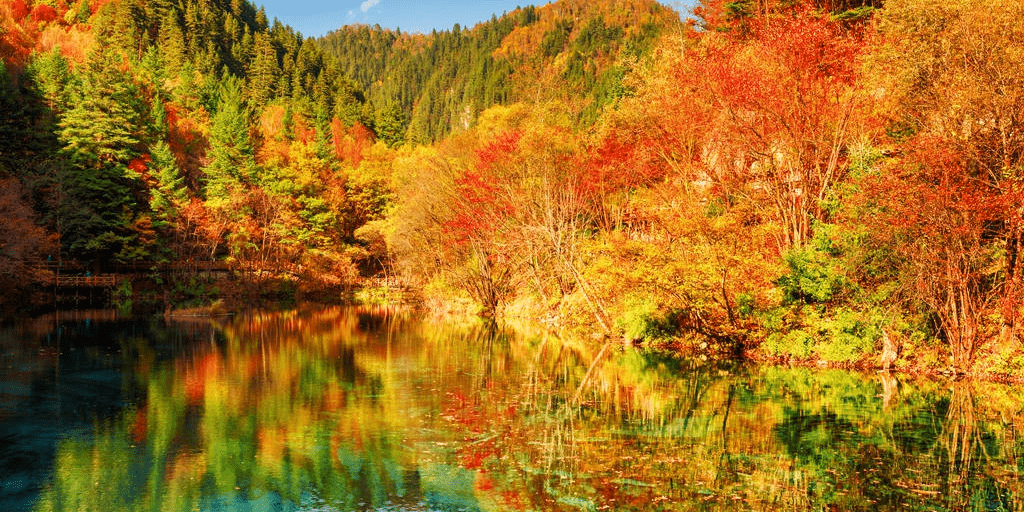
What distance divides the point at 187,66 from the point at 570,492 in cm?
8772

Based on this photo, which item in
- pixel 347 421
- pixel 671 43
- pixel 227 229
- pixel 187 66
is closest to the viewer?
pixel 347 421

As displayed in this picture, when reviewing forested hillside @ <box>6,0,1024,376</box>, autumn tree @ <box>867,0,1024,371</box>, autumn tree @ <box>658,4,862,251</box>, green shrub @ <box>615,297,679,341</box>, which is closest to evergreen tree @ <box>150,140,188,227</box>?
forested hillside @ <box>6,0,1024,376</box>

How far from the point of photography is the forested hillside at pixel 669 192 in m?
19.3

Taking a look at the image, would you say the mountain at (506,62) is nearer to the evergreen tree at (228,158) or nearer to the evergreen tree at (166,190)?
the evergreen tree at (228,158)

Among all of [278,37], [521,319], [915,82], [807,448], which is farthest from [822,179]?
[278,37]

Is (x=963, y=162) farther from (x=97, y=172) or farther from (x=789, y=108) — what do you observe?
(x=97, y=172)

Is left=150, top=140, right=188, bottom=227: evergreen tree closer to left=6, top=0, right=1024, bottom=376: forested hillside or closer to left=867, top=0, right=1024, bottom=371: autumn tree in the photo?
left=6, top=0, right=1024, bottom=376: forested hillside

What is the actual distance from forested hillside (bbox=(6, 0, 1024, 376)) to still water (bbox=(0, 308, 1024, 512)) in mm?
2633

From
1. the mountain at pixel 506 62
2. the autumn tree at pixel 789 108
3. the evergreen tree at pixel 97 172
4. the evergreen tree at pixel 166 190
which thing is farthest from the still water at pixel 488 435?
the mountain at pixel 506 62

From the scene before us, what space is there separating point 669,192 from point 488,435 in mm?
19915

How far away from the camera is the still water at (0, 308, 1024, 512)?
1074 cm

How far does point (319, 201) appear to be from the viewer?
6050cm

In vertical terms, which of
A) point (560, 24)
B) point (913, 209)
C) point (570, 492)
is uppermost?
point (560, 24)

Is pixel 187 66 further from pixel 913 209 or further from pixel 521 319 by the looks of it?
pixel 913 209
